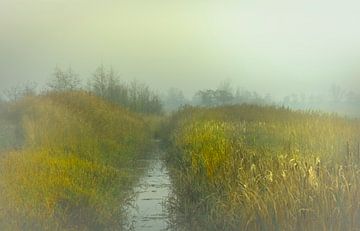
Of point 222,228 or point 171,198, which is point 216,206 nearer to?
point 222,228

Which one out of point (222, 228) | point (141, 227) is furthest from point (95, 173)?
point (222, 228)

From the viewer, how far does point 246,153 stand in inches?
333

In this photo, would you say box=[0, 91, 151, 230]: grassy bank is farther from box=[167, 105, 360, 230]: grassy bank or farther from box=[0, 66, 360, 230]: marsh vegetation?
box=[167, 105, 360, 230]: grassy bank

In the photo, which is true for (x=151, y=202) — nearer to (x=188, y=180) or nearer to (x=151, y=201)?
(x=151, y=201)

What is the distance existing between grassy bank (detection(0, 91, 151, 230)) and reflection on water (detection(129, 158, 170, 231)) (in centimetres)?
29

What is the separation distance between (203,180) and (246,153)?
0.86 m

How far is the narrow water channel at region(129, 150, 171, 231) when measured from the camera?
8.10m

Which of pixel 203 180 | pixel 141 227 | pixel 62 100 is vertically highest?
pixel 62 100

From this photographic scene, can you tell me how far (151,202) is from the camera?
9875 millimetres

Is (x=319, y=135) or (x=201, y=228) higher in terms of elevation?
(x=319, y=135)

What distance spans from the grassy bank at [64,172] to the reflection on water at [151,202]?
0.29 metres

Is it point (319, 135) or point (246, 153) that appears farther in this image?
point (319, 135)

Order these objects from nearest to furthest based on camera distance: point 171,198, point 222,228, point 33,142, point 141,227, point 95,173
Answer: point 222,228, point 141,227, point 171,198, point 95,173, point 33,142

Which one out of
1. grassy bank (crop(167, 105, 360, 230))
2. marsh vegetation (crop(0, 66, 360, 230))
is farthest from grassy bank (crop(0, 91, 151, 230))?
grassy bank (crop(167, 105, 360, 230))
